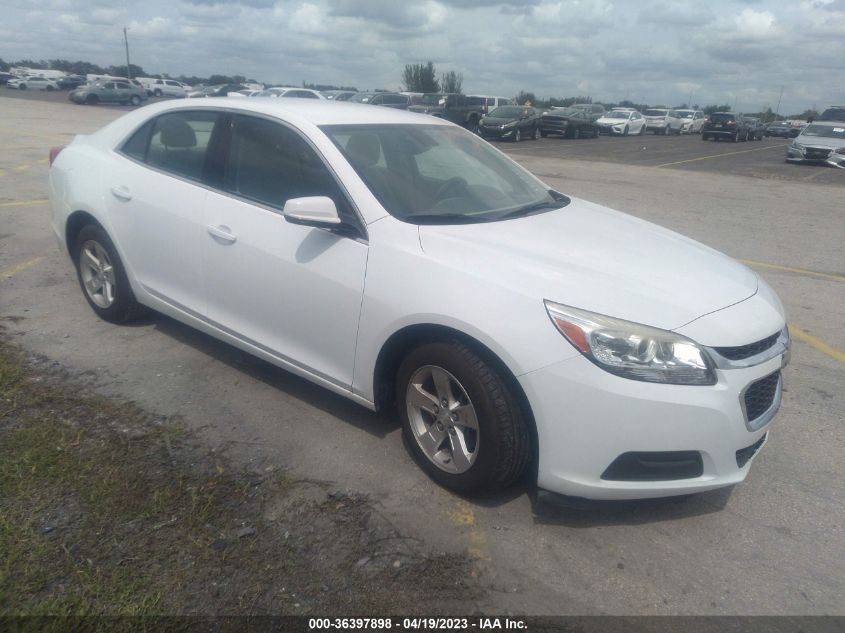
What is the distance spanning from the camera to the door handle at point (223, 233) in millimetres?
3785

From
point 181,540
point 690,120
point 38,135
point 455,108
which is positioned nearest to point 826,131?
point 455,108

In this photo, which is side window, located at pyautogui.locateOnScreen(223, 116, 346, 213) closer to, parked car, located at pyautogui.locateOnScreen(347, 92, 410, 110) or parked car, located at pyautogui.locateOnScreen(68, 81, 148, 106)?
parked car, located at pyautogui.locateOnScreen(347, 92, 410, 110)

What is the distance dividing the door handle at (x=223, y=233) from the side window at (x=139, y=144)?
42.2 inches

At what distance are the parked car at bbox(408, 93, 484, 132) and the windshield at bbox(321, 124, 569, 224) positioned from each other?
96.3 feet

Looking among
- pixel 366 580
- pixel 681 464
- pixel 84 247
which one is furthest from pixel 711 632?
pixel 84 247

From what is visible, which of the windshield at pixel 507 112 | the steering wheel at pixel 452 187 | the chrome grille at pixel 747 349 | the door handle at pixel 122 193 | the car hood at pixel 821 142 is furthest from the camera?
the windshield at pixel 507 112

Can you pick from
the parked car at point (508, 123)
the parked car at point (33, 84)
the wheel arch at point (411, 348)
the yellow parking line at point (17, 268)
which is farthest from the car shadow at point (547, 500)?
the parked car at point (33, 84)

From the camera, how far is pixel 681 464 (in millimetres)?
2799

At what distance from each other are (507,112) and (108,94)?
88.3 ft

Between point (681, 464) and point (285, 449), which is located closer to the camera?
point (681, 464)

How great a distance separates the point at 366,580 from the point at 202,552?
26.0 inches

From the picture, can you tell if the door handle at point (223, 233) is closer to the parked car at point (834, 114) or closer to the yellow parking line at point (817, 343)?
the yellow parking line at point (817, 343)

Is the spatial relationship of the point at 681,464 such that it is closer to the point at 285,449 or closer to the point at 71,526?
the point at 285,449

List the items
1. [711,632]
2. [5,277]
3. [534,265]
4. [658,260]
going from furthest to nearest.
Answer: [5,277] → [658,260] → [534,265] → [711,632]
